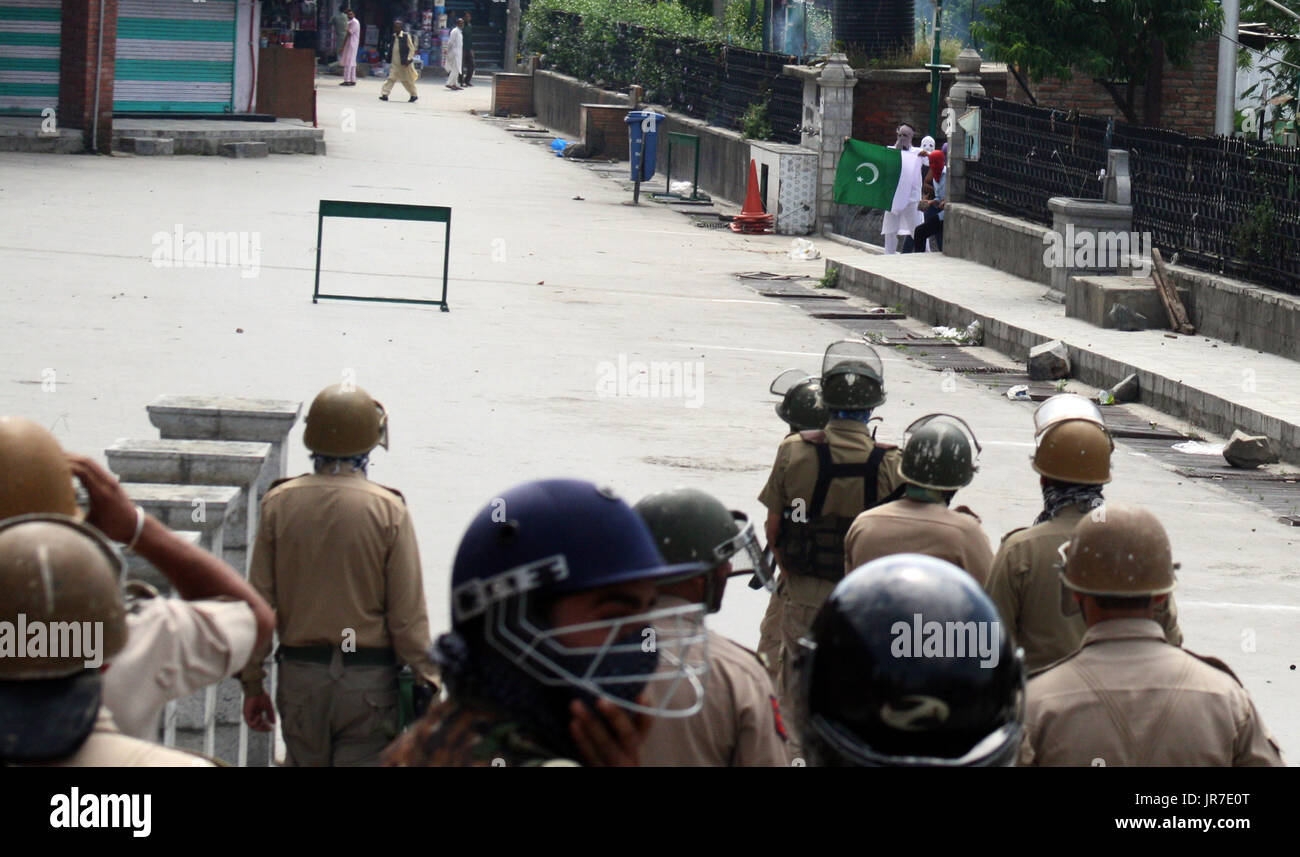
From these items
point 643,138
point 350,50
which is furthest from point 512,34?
point 643,138

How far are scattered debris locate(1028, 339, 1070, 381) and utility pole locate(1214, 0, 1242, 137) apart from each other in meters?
4.82

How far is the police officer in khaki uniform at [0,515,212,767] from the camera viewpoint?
7.85 feet

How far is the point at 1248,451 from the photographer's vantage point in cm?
1247

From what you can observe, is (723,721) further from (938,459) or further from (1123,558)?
(938,459)

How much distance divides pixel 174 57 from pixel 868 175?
46.3 ft

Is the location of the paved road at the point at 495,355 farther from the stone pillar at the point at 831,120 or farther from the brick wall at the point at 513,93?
the brick wall at the point at 513,93

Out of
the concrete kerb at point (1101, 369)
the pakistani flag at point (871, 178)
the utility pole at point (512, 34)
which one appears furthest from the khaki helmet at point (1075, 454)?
the utility pole at point (512, 34)

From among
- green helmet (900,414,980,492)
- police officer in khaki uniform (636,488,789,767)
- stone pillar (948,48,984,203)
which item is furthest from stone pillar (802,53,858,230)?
police officer in khaki uniform (636,488,789,767)

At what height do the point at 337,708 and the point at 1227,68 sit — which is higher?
the point at 1227,68

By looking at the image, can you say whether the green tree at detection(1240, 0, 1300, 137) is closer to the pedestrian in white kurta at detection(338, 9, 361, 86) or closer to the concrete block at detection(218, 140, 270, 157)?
the concrete block at detection(218, 140, 270, 157)

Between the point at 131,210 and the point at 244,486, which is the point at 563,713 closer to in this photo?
the point at 244,486

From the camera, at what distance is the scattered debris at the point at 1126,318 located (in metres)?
16.8

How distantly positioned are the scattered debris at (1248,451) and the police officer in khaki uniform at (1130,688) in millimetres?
9151

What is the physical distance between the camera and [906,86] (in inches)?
1086
